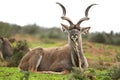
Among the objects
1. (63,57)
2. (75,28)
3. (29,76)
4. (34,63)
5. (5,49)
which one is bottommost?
(29,76)

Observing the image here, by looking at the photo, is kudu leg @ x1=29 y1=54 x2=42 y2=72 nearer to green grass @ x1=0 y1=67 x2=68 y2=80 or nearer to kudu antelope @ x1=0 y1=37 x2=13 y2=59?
green grass @ x1=0 y1=67 x2=68 y2=80

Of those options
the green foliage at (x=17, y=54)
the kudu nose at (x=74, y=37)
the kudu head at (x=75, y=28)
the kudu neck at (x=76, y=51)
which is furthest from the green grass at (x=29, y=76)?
the green foliage at (x=17, y=54)

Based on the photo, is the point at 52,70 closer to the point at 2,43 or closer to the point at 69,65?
the point at 69,65

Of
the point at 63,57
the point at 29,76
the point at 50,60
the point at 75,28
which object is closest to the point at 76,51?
the point at 63,57

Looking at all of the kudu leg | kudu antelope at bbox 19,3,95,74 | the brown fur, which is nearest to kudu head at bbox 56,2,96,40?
kudu antelope at bbox 19,3,95,74

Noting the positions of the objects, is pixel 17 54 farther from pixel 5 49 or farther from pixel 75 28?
pixel 75 28

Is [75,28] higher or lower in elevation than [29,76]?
higher

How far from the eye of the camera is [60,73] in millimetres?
16047

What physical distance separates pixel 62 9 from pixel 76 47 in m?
1.70

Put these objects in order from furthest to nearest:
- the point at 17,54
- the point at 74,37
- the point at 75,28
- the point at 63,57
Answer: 1. the point at 17,54
2. the point at 63,57
3. the point at 75,28
4. the point at 74,37

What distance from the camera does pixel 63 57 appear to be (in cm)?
1677

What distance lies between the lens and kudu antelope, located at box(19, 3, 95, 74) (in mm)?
16375

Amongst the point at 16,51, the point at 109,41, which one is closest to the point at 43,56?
the point at 16,51

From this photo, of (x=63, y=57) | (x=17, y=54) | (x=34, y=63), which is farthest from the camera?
(x=17, y=54)
